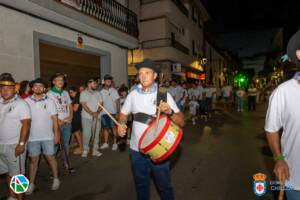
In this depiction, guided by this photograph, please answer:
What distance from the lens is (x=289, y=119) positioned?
199 centimetres

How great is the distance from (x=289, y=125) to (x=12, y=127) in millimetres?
3674

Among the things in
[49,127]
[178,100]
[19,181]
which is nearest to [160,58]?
[178,100]

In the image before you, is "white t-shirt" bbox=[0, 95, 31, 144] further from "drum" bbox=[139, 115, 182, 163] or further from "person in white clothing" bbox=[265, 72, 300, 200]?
"person in white clothing" bbox=[265, 72, 300, 200]

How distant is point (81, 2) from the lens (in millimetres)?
9516

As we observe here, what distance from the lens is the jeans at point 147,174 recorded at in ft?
10.0

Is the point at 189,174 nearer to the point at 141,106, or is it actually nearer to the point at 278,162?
the point at 141,106

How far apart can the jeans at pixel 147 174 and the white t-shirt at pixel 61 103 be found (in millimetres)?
2784

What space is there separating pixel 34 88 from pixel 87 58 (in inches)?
307

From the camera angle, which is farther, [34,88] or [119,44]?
[119,44]

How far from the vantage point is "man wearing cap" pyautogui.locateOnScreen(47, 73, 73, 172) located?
5.19 meters

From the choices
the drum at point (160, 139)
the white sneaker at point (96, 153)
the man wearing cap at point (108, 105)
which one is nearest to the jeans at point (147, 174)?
the drum at point (160, 139)

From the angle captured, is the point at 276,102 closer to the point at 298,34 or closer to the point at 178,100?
the point at 298,34

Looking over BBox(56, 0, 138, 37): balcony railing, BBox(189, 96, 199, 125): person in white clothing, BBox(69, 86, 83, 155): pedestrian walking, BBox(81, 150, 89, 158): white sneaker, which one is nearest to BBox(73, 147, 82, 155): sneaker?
BBox(69, 86, 83, 155): pedestrian walking

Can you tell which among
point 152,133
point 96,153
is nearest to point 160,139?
point 152,133
